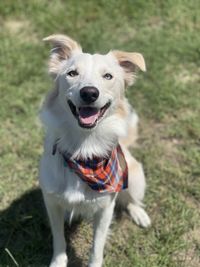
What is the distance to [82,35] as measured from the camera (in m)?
5.68

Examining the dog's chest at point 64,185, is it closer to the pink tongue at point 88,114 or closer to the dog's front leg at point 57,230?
the dog's front leg at point 57,230

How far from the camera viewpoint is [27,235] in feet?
12.8

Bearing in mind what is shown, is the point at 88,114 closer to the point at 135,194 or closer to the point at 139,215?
the point at 135,194

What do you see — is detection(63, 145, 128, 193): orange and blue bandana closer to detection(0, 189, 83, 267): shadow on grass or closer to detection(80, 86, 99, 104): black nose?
detection(80, 86, 99, 104): black nose

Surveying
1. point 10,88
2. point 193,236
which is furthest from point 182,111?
point 10,88

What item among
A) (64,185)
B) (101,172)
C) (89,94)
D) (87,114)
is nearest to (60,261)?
(64,185)

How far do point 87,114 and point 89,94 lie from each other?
18cm

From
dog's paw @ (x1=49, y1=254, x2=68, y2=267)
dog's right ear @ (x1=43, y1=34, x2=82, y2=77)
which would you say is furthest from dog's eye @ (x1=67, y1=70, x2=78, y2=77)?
dog's paw @ (x1=49, y1=254, x2=68, y2=267)

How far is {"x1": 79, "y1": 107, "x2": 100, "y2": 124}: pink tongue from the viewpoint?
2.93 m

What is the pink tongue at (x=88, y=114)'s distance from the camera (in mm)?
2930

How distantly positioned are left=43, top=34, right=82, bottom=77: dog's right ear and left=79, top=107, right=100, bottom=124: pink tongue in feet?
1.44

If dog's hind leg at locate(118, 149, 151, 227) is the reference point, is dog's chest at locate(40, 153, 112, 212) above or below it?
above

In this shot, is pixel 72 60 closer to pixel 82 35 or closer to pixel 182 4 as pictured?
pixel 82 35

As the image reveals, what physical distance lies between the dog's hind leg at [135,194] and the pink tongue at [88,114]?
3.05 ft
